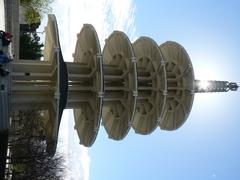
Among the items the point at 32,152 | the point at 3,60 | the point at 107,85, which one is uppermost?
the point at 3,60

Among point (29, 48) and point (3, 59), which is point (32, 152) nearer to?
point (3, 59)

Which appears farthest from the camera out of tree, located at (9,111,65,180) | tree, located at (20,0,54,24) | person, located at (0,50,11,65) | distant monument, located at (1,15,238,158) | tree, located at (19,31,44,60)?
tree, located at (20,0,54,24)

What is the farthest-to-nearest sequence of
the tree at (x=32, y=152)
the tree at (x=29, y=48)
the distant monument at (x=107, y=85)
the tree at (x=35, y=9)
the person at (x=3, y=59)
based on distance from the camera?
the tree at (x=35, y=9)
the tree at (x=29, y=48)
the tree at (x=32, y=152)
the distant monument at (x=107, y=85)
the person at (x=3, y=59)

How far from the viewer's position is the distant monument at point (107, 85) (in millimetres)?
40744

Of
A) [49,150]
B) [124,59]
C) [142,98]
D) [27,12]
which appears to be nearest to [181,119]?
[142,98]

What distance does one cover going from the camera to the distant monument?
40744mm

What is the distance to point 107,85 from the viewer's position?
148 ft

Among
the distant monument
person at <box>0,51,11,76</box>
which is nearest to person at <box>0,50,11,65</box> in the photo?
person at <box>0,51,11,76</box>

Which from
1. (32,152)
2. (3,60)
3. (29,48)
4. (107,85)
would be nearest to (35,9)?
(29,48)

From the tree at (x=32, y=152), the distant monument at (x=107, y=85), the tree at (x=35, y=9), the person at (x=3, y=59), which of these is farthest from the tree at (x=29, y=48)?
the person at (x=3, y=59)

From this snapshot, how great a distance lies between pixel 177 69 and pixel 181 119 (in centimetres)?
511

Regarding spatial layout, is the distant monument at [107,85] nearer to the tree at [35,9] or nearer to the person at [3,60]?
the person at [3,60]

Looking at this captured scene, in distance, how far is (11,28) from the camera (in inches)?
2105

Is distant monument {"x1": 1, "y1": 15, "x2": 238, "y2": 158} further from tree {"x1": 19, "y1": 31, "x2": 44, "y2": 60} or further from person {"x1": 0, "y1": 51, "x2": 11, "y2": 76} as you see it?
tree {"x1": 19, "y1": 31, "x2": 44, "y2": 60}
